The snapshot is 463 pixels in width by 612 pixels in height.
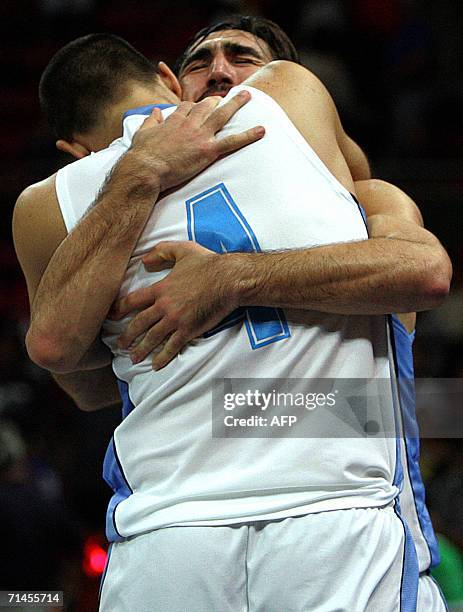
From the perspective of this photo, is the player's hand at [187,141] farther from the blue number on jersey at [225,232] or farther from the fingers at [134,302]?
the fingers at [134,302]

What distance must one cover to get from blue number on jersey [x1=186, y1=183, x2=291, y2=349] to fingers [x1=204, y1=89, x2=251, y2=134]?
0.51ft

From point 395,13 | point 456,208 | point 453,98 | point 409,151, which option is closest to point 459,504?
point 456,208

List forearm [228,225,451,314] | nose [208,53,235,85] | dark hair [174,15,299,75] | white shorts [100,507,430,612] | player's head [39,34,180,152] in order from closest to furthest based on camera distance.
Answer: white shorts [100,507,430,612] < forearm [228,225,451,314] < player's head [39,34,180,152] < nose [208,53,235,85] < dark hair [174,15,299,75]

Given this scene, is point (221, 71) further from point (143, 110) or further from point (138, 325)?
point (138, 325)

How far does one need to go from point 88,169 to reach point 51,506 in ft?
7.01

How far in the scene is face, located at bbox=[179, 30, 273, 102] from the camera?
108 inches

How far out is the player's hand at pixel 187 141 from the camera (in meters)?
1.93

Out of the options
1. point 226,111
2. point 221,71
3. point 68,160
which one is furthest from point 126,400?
point 68,160

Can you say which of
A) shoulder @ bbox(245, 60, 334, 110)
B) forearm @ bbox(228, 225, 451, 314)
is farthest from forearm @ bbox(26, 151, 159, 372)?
shoulder @ bbox(245, 60, 334, 110)

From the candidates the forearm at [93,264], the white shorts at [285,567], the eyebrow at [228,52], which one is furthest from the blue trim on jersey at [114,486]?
the eyebrow at [228,52]

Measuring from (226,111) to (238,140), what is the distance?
10cm

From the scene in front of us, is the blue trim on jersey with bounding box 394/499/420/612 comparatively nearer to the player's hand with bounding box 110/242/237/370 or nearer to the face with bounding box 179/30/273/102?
the player's hand with bounding box 110/242/237/370

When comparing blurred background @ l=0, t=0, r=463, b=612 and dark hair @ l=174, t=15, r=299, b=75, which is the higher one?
dark hair @ l=174, t=15, r=299, b=75

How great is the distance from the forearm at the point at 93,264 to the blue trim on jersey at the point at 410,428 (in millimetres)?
592
